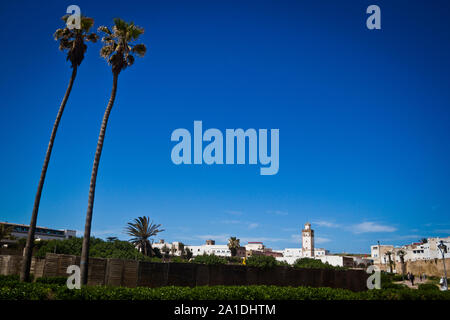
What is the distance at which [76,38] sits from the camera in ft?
70.2

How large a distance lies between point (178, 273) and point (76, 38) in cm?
1473

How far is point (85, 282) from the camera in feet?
56.4

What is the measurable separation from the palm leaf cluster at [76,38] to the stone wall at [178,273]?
1127cm

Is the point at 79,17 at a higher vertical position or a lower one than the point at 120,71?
higher

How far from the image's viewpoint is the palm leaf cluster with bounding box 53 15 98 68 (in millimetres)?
21312

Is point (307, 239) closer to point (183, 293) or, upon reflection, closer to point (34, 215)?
point (34, 215)

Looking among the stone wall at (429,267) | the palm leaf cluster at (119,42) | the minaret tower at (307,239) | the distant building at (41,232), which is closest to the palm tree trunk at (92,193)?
the palm leaf cluster at (119,42)

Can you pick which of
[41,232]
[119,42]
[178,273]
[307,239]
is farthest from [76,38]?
[307,239]

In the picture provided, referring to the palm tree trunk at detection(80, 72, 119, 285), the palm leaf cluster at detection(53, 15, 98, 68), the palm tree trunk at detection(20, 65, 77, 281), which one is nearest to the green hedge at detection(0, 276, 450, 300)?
the palm tree trunk at detection(80, 72, 119, 285)

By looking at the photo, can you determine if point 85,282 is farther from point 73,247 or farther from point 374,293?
point 73,247

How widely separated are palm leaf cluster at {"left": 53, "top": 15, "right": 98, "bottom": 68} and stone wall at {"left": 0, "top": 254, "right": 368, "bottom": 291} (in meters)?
11.3

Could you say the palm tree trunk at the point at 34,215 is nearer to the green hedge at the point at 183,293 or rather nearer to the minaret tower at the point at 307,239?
the green hedge at the point at 183,293

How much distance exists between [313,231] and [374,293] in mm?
163392
